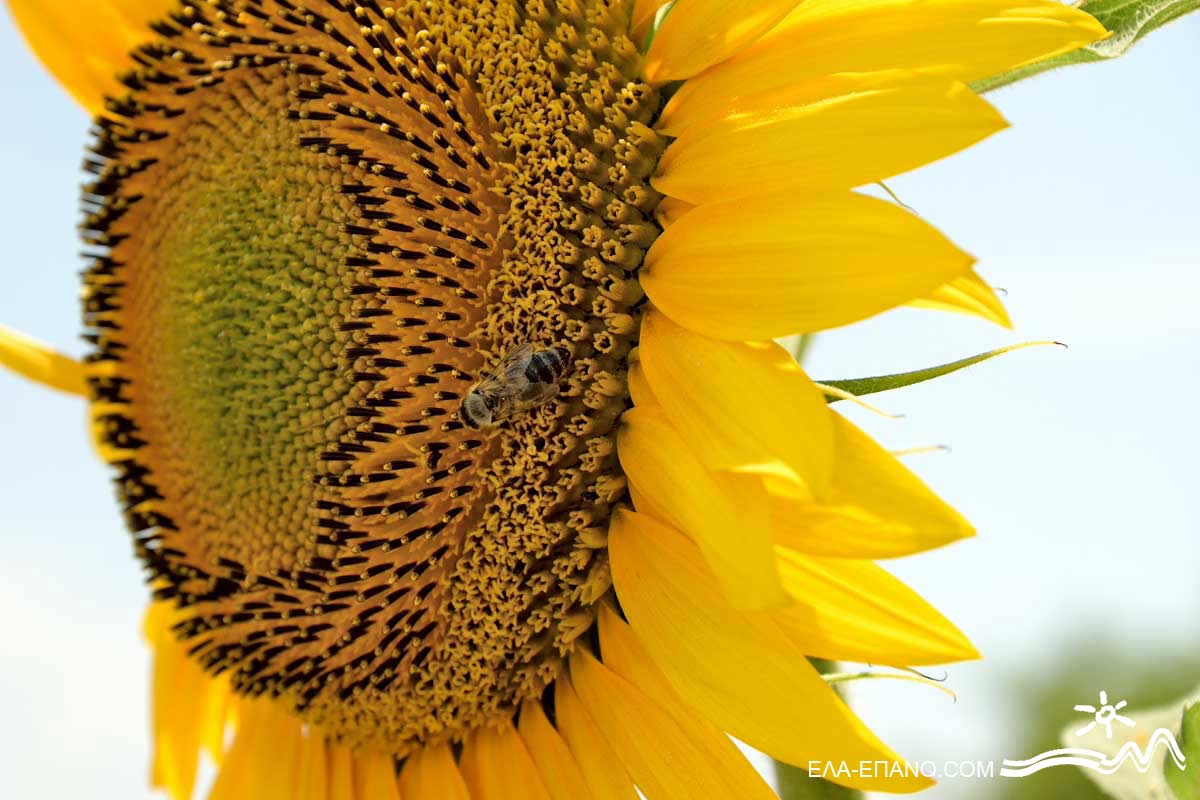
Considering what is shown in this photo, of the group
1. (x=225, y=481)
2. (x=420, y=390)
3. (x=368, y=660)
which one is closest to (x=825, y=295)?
(x=420, y=390)

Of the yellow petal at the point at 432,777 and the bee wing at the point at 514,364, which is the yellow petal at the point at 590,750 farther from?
the bee wing at the point at 514,364

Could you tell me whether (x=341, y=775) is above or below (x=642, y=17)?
below

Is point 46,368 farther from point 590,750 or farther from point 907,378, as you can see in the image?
point 907,378

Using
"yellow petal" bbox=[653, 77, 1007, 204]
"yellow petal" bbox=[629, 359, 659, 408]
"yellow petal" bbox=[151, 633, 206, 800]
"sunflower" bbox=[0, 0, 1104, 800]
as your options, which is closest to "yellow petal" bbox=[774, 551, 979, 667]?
"sunflower" bbox=[0, 0, 1104, 800]

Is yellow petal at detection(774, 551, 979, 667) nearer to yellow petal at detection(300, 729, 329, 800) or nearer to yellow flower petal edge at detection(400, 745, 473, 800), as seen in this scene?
yellow flower petal edge at detection(400, 745, 473, 800)

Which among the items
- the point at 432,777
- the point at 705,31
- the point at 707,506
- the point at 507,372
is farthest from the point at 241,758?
the point at 705,31

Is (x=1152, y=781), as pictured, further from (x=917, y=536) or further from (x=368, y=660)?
(x=368, y=660)
